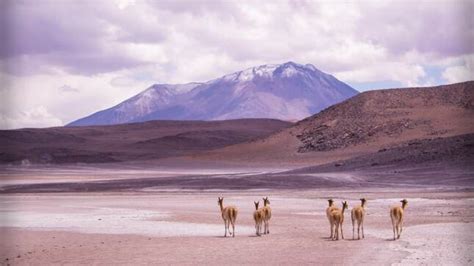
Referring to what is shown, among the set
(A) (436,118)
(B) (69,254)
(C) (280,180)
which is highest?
(A) (436,118)

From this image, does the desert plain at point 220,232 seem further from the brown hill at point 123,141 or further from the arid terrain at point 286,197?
the brown hill at point 123,141

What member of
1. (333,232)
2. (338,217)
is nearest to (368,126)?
(333,232)

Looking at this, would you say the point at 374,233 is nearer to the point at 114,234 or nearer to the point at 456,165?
the point at 114,234

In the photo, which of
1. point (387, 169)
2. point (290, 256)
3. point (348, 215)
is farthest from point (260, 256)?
point (387, 169)

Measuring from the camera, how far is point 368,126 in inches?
3403

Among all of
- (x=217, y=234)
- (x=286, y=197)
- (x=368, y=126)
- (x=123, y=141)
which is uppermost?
(x=123, y=141)

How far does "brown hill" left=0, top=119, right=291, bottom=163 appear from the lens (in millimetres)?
100000

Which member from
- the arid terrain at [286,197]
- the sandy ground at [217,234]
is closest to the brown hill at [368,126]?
the arid terrain at [286,197]

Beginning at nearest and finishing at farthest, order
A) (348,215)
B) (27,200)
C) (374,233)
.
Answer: (374,233) → (348,215) → (27,200)

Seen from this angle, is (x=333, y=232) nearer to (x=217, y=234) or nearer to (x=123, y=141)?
(x=217, y=234)

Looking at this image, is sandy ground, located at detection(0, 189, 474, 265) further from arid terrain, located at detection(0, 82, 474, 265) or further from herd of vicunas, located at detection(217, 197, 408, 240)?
herd of vicunas, located at detection(217, 197, 408, 240)

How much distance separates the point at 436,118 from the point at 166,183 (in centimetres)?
4351

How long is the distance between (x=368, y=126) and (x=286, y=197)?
51.6 m

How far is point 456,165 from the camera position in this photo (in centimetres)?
4838
